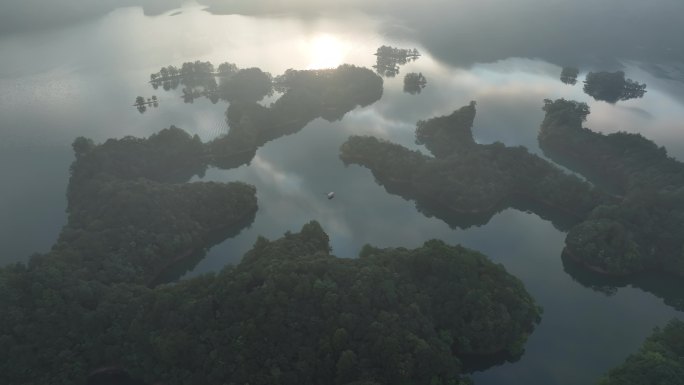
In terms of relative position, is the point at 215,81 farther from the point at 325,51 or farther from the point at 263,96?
the point at 325,51

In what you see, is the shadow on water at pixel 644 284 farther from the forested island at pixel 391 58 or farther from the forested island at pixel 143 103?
the forested island at pixel 143 103

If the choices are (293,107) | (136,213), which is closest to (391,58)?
(293,107)

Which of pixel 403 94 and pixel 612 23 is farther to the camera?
pixel 612 23

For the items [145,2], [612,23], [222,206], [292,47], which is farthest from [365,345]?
[145,2]

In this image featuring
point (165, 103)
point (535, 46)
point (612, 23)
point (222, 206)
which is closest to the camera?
point (222, 206)

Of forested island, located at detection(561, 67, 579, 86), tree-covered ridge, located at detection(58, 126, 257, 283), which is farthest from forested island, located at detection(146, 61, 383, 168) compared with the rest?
forested island, located at detection(561, 67, 579, 86)

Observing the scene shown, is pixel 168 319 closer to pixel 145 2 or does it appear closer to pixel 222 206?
pixel 222 206
